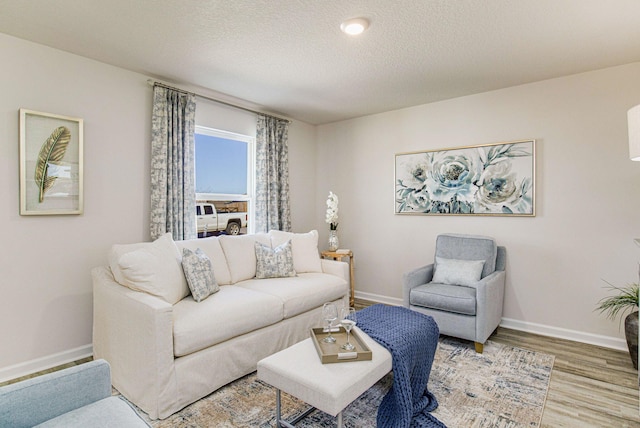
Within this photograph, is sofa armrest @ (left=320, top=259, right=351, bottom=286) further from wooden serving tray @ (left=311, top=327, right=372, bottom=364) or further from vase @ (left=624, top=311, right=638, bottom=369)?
vase @ (left=624, top=311, right=638, bottom=369)

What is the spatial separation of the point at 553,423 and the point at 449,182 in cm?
257

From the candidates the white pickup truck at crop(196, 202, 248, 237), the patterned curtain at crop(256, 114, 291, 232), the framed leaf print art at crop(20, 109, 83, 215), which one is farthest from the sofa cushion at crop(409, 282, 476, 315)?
the framed leaf print art at crop(20, 109, 83, 215)

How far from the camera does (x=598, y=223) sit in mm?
3199

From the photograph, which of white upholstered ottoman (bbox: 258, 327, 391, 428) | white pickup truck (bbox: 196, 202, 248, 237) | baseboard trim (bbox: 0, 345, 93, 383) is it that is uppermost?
white pickup truck (bbox: 196, 202, 248, 237)

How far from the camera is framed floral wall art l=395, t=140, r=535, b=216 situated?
11.7 feet

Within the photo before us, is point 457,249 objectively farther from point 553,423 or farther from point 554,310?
point 553,423

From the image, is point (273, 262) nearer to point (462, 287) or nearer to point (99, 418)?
point (462, 287)

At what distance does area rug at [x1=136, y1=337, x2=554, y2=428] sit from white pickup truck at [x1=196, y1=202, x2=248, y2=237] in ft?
5.93

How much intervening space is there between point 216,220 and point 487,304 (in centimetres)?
291

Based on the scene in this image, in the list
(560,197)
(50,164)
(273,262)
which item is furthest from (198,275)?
(560,197)

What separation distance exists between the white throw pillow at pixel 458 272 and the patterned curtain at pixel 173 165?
2589 millimetres

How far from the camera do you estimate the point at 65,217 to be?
2807mm

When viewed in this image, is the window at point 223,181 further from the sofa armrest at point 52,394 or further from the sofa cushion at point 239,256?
the sofa armrest at point 52,394

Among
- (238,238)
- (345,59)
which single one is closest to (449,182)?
(345,59)
